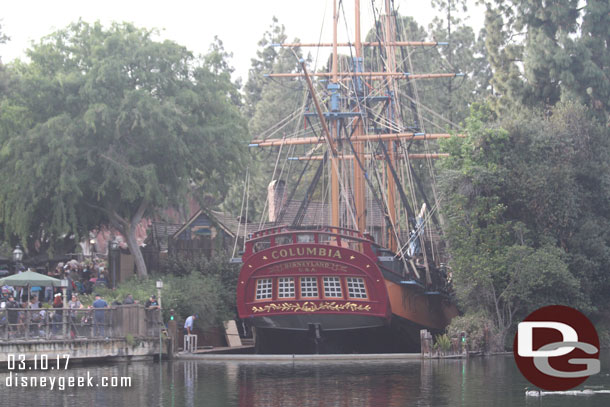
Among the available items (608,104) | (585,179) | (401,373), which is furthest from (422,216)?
(401,373)

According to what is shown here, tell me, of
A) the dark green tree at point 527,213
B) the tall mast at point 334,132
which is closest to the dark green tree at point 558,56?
the dark green tree at point 527,213

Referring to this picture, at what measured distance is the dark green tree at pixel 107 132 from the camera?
37.8m

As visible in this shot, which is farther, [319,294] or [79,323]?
[319,294]

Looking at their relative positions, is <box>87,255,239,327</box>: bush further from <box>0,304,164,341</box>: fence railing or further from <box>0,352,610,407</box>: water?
<box>0,352,610,407</box>: water

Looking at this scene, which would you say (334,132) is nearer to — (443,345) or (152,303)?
(152,303)

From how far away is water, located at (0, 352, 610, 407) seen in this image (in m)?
21.5

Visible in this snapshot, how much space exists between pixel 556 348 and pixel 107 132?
19124mm

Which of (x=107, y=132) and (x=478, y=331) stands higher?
(x=107, y=132)

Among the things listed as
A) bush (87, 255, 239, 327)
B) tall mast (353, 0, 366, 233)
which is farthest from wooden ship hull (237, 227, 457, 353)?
tall mast (353, 0, 366, 233)

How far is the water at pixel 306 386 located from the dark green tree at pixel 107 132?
377 inches

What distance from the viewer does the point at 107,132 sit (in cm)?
3853

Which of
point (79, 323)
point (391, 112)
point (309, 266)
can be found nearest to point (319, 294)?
point (309, 266)

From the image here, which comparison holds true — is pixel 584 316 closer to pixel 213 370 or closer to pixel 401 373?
A: pixel 401 373

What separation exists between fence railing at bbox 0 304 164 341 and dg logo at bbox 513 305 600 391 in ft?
37.9
